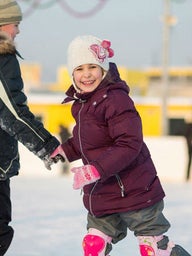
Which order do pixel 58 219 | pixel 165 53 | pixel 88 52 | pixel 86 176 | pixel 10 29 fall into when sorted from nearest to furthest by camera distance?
pixel 86 176 < pixel 88 52 < pixel 10 29 < pixel 58 219 < pixel 165 53

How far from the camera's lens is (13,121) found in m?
3.35

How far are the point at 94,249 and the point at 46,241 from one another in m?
1.53

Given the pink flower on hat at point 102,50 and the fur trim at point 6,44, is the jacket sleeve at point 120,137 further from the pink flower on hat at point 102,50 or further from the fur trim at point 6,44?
the fur trim at point 6,44

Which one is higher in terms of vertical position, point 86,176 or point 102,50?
point 102,50

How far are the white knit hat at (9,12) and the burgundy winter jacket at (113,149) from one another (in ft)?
1.69

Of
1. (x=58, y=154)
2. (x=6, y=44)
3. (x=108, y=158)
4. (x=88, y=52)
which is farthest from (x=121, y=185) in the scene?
(x=6, y=44)

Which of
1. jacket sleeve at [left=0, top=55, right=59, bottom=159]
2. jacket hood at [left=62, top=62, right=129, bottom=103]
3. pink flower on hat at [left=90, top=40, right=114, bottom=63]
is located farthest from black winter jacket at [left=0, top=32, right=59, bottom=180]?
pink flower on hat at [left=90, top=40, right=114, bottom=63]

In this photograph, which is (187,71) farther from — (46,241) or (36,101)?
(46,241)

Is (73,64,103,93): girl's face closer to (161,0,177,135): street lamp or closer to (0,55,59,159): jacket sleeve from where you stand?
(0,55,59,159): jacket sleeve

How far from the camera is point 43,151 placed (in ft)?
11.2

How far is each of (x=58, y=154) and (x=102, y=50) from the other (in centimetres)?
53

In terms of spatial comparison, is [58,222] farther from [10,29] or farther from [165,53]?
[165,53]

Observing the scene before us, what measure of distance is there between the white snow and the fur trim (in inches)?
56.5

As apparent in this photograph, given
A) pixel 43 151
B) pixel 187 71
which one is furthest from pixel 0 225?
pixel 187 71
